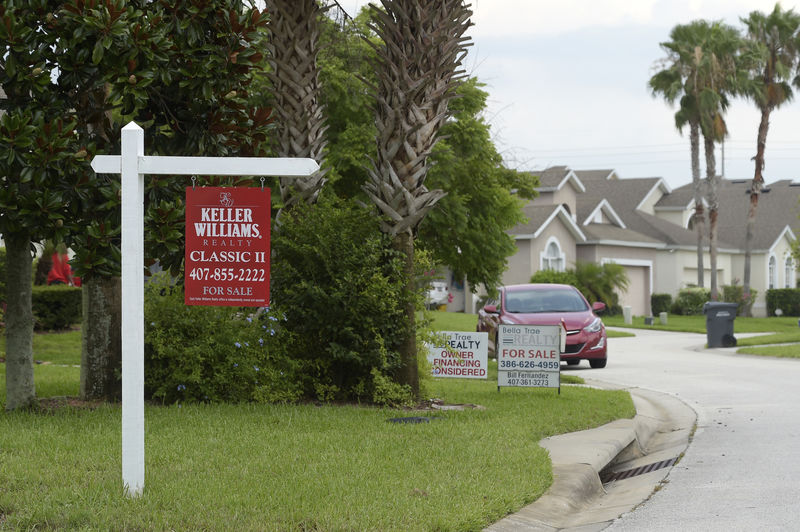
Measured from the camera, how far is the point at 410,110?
1112cm

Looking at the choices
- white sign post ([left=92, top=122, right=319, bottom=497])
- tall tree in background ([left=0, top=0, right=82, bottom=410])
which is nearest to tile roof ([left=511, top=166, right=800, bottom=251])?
tall tree in background ([left=0, top=0, right=82, bottom=410])

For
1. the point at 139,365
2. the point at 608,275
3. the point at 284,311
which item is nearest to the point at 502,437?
the point at 284,311

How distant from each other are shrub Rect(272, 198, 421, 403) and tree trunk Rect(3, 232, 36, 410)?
2800 millimetres

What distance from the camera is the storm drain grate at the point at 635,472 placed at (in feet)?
29.7

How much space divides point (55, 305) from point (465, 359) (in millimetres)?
12233

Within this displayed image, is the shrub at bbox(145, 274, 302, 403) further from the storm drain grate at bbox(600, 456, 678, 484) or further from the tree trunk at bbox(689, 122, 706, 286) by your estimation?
the tree trunk at bbox(689, 122, 706, 286)

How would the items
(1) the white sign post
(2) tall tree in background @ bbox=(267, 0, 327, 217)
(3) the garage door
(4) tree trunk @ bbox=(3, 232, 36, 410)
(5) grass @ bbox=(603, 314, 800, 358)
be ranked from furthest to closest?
(3) the garage door, (5) grass @ bbox=(603, 314, 800, 358), (2) tall tree in background @ bbox=(267, 0, 327, 217), (4) tree trunk @ bbox=(3, 232, 36, 410), (1) the white sign post

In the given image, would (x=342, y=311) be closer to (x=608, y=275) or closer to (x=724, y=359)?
(x=724, y=359)

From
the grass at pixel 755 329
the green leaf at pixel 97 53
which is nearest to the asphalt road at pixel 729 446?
the grass at pixel 755 329

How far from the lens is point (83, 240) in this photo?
908 centimetres

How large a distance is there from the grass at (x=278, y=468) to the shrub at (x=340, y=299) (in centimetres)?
70

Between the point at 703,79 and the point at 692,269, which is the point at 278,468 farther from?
the point at 692,269

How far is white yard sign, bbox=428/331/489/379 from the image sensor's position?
43.2ft

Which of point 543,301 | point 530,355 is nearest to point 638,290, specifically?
point 543,301
